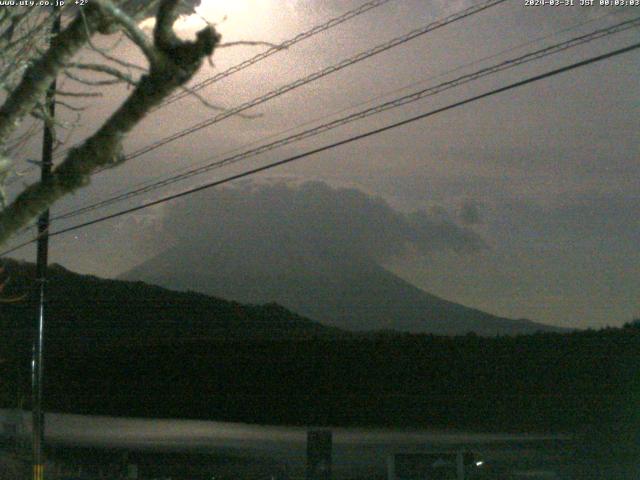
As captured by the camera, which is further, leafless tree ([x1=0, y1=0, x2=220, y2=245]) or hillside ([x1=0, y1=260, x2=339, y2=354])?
hillside ([x1=0, y1=260, x2=339, y2=354])

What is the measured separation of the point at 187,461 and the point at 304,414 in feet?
37.8

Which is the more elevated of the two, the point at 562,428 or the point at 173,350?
the point at 173,350

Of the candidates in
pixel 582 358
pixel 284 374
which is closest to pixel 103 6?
pixel 582 358

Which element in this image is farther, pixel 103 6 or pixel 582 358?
pixel 582 358

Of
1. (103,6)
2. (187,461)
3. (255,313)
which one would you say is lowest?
(187,461)

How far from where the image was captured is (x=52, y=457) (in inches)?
1180

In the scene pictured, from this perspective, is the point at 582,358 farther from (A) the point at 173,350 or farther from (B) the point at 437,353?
(A) the point at 173,350

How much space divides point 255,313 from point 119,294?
23.0 ft

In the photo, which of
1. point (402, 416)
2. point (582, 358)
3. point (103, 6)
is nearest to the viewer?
point (103, 6)

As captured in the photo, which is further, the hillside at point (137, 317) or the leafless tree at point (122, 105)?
the hillside at point (137, 317)

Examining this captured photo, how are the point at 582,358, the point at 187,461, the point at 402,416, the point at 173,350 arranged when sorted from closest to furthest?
the point at 187,461 < the point at 582,358 < the point at 402,416 < the point at 173,350

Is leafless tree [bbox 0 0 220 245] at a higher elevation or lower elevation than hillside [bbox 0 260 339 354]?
lower

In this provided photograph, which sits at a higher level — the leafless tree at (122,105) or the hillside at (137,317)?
the hillside at (137,317)

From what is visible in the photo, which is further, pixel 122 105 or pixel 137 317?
pixel 137 317
